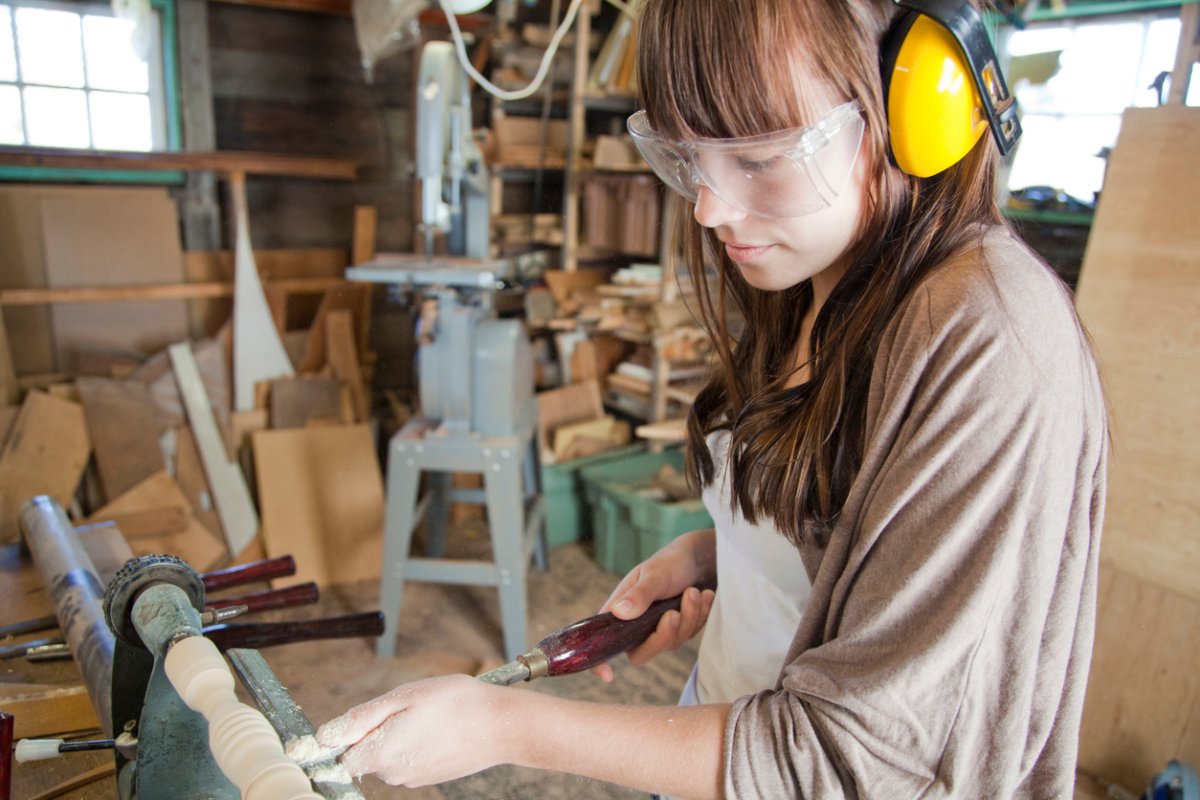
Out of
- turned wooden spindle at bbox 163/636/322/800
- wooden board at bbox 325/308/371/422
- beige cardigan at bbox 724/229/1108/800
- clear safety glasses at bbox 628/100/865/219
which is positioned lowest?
wooden board at bbox 325/308/371/422

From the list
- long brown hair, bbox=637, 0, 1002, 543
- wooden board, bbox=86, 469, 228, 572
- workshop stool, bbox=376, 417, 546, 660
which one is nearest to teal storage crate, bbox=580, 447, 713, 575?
workshop stool, bbox=376, 417, 546, 660

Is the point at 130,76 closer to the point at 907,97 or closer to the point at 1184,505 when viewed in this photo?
the point at 907,97

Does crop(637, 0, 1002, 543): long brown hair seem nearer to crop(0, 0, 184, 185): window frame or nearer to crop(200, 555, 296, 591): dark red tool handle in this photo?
crop(200, 555, 296, 591): dark red tool handle

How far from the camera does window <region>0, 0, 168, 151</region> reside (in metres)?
2.96

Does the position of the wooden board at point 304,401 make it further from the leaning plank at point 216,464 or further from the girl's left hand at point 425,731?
the girl's left hand at point 425,731

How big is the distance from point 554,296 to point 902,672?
10.7 ft

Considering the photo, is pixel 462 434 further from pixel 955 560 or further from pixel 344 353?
pixel 955 560

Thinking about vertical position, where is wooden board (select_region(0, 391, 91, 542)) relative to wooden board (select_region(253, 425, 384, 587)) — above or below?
above

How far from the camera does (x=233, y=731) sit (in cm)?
60

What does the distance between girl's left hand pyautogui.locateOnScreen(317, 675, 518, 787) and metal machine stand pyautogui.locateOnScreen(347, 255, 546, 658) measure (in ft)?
6.21

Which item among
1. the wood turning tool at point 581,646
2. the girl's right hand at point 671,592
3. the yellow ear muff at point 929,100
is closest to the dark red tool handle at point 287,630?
the wood turning tool at point 581,646

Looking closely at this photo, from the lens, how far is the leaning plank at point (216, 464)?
10.3 feet

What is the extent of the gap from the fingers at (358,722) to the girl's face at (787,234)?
52 centimetres

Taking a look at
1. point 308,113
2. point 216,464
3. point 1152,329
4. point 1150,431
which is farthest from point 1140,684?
point 308,113
